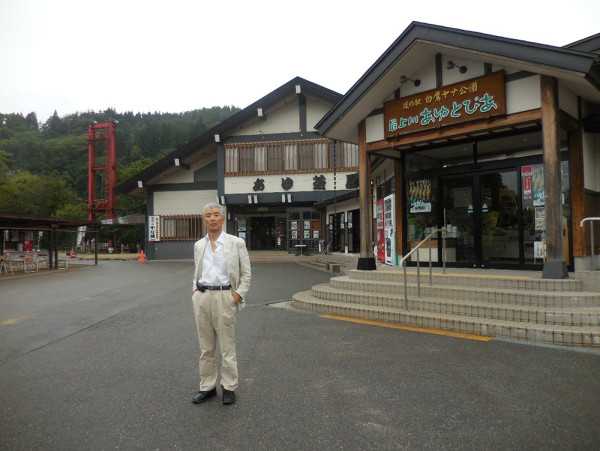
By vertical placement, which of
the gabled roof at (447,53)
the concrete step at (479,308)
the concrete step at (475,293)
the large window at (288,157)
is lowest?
the concrete step at (479,308)

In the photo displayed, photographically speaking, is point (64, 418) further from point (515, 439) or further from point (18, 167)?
point (18, 167)

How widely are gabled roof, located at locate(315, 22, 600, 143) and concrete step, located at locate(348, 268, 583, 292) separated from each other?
2.85 m

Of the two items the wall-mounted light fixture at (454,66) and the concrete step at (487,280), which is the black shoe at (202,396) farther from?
the wall-mounted light fixture at (454,66)

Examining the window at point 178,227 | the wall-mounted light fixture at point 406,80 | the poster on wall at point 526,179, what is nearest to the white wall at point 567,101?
the poster on wall at point 526,179

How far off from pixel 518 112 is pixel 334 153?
13.7 m

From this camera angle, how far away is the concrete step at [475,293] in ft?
15.8

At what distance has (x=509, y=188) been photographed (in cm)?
723

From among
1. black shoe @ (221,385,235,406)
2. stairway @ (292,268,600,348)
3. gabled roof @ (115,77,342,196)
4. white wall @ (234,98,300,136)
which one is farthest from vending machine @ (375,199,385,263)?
white wall @ (234,98,300,136)

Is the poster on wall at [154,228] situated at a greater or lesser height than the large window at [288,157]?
lesser

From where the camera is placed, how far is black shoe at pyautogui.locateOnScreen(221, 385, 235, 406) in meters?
2.89

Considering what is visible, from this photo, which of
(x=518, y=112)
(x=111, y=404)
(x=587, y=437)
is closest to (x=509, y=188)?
(x=518, y=112)

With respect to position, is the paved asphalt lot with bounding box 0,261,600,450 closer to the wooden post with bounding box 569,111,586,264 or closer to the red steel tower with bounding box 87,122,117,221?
the wooden post with bounding box 569,111,586,264

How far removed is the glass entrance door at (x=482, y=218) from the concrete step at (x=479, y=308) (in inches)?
89.3

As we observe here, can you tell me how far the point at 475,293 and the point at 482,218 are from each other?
2.53 metres
